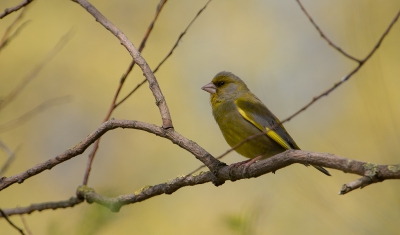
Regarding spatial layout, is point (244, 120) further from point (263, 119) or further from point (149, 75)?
point (149, 75)

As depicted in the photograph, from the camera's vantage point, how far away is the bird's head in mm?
4641

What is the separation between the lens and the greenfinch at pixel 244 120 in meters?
4.00

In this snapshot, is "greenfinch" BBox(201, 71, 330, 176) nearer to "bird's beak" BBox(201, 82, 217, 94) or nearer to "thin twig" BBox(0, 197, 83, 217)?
"bird's beak" BBox(201, 82, 217, 94)

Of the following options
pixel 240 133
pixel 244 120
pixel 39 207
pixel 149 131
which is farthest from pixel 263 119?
pixel 39 207

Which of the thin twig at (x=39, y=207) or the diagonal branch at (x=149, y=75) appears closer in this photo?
the diagonal branch at (x=149, y=75)

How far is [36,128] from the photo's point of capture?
848 cm

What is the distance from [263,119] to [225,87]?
57 cm

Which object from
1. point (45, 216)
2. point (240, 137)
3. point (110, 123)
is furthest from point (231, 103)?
point (45, 216)

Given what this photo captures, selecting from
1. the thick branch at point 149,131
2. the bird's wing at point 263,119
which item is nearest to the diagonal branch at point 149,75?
the thick branch at point 149,131

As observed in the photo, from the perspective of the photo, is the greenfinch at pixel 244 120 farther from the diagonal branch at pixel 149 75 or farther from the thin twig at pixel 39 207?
the thin twig at pixel 39 207

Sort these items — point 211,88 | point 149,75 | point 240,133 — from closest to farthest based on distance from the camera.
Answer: point 149,75
point 240,133
point 211,88

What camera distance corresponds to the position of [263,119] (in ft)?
14.4

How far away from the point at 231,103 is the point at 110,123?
1626 millimetres

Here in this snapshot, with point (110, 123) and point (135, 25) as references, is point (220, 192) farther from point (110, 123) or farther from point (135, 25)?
point (110, 123)
